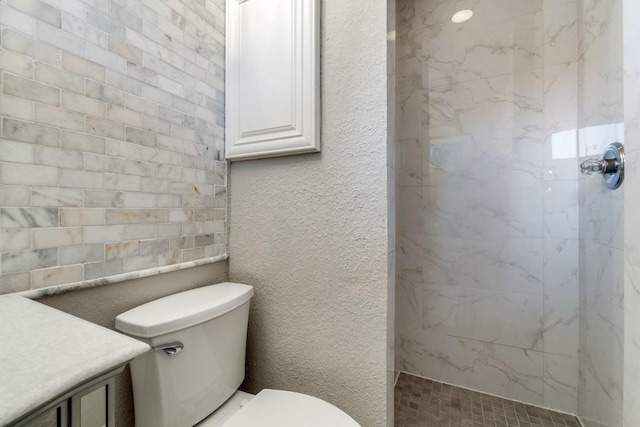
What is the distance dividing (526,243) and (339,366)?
4.09 ft

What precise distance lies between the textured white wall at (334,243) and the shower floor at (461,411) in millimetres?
A: 657

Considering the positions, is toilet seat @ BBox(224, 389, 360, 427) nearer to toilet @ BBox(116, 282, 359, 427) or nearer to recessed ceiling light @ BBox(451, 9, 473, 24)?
toilet @ BBox(116, 282, 359, 427)

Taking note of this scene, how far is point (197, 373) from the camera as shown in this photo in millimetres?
833

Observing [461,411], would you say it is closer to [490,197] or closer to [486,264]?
[486,264]

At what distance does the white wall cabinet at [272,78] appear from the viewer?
103 cm

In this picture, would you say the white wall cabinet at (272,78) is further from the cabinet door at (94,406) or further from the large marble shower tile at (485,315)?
the large marble shower tile at (485,315)

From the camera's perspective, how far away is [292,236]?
1099 millimetres

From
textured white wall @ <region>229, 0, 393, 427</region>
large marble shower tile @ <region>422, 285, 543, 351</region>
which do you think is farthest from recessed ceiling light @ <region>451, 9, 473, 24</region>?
large marble shower tile @ <region>422, 285, 543, 351</region>

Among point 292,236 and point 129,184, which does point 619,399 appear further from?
point 129,184

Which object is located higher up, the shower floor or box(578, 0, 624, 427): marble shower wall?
box(578, 0, 624, 427): marble shower wall

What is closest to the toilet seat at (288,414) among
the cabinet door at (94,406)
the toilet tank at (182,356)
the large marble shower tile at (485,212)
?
the toilet tank at (182,356)

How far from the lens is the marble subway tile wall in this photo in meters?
0.66

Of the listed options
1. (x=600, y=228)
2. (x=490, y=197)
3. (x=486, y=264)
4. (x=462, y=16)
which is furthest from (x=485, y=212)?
(x=462, y=16)

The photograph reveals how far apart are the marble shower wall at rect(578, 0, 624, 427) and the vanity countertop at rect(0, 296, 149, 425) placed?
1492mm
